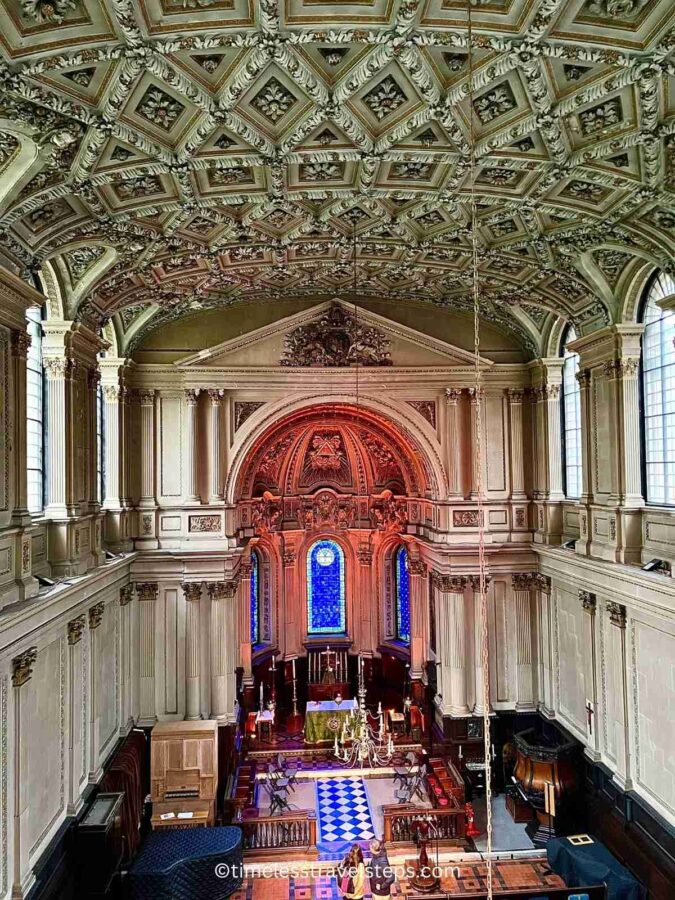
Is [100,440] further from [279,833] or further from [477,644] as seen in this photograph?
[477,644]

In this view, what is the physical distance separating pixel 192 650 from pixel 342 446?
8.95 meters

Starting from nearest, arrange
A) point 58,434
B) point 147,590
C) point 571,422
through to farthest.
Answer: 1. point 58,434
2. point 571,422
3. point 147,590

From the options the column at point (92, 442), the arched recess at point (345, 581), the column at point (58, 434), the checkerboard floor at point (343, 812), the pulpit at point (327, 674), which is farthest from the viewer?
the arched recess at point (345, 581)

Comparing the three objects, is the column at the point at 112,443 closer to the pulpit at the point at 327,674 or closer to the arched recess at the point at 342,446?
the arched recess at the point at 342,446

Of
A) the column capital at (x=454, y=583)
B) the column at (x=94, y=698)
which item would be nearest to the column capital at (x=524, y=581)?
the column capital at (x=454, y=583)

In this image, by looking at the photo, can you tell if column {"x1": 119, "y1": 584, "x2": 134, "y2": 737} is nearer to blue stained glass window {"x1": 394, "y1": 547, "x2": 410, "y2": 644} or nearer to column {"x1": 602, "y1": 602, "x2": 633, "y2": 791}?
blue stained glass window {"x1": 394, "y1": 547, "x2": 410, "y2": 644}

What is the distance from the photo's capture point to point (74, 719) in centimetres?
1188

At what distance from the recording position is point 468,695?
696 inches

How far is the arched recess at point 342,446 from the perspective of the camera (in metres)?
17.8

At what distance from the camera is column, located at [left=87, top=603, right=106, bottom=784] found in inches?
503

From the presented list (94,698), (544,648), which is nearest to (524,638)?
(544,648)

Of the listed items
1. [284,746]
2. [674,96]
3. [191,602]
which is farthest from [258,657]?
[674,96]

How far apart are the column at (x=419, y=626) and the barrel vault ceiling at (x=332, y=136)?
10.6m

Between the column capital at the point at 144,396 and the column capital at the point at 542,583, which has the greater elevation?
the column capital at the point at 144,396
